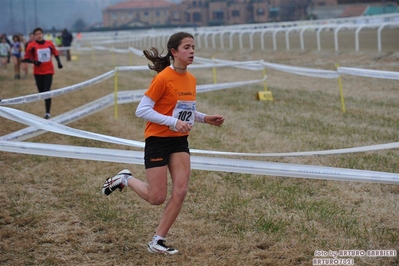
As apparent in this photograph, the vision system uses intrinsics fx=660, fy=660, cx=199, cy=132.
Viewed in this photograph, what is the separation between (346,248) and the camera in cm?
548

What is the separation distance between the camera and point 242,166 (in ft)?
20.1

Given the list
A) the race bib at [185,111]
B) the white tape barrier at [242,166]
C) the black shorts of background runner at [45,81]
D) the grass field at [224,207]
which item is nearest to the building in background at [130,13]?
the black shorts of background runner at [45,81]

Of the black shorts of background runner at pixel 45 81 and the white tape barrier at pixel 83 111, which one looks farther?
the black shorts of background runner at pixel 45 81

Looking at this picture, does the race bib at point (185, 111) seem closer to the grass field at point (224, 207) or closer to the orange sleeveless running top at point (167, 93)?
the orange sleeveless running top at point (167, 93)

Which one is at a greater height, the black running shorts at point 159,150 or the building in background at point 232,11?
the building in background at point 232,11

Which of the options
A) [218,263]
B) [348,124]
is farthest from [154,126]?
[348,124]

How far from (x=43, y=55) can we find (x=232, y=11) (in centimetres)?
10255

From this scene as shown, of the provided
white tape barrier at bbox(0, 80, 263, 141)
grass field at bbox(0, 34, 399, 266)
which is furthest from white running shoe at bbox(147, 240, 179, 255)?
white tape barrier at bbox(0, 80, 263, 141)

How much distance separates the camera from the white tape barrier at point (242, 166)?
5660 millimetres

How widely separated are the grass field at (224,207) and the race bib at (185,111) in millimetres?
1129

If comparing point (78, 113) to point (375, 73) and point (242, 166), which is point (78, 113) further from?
point (242, 166)

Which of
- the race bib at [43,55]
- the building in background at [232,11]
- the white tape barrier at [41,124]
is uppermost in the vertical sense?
the building in background at [232,11]

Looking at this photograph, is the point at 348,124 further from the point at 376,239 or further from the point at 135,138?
the point at 376,239

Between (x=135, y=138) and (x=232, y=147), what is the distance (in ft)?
6.34
